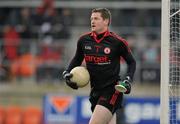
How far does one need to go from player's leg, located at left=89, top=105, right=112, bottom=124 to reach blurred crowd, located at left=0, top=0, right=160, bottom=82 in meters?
9.50

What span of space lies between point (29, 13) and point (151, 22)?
11.1 feet

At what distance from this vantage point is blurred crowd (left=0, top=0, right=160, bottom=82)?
18.5 meters

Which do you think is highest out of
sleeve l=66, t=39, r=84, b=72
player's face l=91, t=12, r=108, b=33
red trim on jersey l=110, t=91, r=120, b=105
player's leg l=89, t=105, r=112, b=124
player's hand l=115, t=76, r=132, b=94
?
player's face l=91, t=12, r=108, b=33

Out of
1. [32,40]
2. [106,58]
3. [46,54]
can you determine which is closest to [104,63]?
[106,58]

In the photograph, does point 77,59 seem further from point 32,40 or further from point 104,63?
point 32,40

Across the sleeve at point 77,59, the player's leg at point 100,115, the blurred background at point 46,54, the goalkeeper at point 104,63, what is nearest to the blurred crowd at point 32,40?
the blurred background at point 46,54

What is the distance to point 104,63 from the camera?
9062 mm

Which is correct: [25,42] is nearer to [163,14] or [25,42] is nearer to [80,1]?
[80,1]

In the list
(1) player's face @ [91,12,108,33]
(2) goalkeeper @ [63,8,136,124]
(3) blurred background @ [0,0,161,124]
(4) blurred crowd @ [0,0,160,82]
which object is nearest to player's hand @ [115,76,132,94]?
(2) goalkeeper @ [63,8,136,124]

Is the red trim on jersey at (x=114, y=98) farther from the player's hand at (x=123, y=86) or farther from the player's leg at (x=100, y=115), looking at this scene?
the player's hand at (x=123, y=86)

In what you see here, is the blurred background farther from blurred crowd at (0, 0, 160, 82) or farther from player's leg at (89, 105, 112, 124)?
player's leg at (89, 105, 112, 124)

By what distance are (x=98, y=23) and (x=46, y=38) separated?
9.92 m

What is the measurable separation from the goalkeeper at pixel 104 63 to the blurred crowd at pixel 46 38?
929 cm

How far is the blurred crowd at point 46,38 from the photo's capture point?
60.7ft
